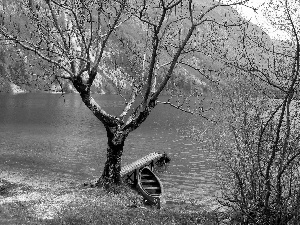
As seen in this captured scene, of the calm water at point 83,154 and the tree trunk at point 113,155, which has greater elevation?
the tree trunk at point 113,155

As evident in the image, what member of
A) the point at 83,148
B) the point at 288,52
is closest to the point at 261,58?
the point at 288,52

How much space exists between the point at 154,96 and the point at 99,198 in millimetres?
7767

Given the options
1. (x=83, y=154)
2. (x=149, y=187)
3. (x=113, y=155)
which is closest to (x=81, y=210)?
(x=113, y=155)

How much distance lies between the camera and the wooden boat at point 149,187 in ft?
85.6

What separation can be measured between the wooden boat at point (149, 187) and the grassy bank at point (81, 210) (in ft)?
7.35

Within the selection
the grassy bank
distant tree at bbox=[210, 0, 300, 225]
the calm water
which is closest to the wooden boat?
the calm water

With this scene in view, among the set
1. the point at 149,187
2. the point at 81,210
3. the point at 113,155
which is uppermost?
the point at 113,155

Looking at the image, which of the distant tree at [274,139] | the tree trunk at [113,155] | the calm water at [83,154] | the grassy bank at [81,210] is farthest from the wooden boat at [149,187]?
the distant tree at [274,139]

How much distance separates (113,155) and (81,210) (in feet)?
18.8

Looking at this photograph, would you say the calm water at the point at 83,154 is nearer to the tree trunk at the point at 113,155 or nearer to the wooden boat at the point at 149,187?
the wooden boat at the point at 149,187

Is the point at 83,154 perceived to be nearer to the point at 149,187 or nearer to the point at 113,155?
the point at 149,187

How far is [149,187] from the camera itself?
3119cm

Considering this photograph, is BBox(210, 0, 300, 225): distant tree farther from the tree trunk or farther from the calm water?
the calm water

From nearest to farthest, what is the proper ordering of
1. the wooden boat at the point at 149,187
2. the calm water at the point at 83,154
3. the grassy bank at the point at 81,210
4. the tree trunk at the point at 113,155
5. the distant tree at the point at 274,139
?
the distant tree at the point at 274,139 → the grassy bank at the point at 81,210 → the tree trunk at the point at 113,155 → the wooden boat at the point at 149,187 → the calm water at the point at 83,154
